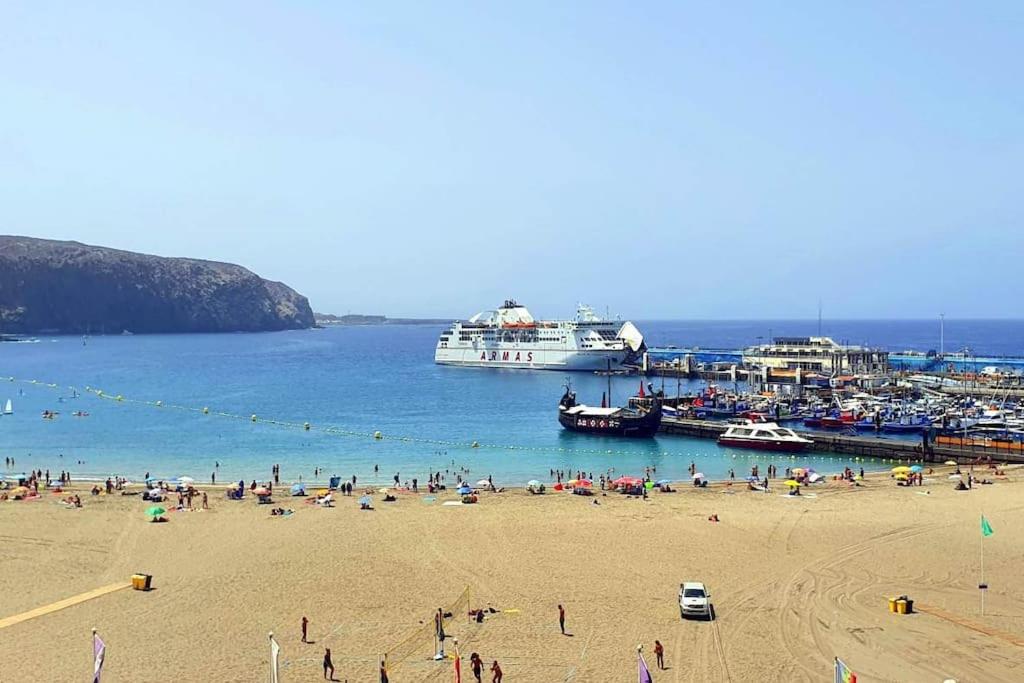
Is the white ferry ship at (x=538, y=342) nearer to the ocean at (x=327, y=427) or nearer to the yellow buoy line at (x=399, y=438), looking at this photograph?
the ocean at (x=327, y=427)

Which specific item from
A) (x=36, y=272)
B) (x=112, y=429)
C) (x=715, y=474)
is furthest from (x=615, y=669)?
(x=36, y=272)

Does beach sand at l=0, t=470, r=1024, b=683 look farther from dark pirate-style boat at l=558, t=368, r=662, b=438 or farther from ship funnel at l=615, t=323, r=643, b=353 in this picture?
ship funnel at l=615, t=323, r=643, b=353

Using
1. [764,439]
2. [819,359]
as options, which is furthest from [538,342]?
[764,439]

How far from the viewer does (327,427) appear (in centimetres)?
4881

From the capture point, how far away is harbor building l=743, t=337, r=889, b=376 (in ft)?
245

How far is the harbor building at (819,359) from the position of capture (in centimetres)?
7469

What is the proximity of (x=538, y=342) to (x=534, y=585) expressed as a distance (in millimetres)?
75722

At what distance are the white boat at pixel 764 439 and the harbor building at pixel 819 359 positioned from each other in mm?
32915

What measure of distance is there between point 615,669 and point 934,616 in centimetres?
635

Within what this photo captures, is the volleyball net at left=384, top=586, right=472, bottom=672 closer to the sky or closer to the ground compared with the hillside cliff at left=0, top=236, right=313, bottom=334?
closer to the ground

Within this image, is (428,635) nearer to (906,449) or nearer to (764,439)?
(764,439)

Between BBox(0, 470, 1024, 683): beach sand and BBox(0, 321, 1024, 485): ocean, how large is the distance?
9.71m

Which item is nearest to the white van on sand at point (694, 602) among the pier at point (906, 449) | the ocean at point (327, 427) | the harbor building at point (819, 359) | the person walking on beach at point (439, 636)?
the person walking on beach at point (439, 636)

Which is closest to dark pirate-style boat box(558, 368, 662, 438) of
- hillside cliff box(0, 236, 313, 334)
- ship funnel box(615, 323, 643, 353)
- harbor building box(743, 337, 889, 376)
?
harbor building box(743, 337, 889, 376)
